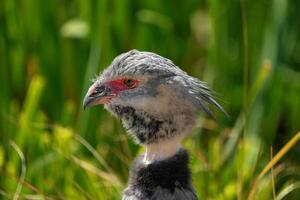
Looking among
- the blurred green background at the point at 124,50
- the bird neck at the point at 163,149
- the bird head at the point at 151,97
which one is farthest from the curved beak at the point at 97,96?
the blurred green background at the point at 124,50

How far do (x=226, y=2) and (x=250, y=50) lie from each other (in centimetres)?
24

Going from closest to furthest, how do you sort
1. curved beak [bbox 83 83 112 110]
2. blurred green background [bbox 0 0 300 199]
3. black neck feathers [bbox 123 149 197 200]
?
1. black neck feathers [bbox 123 149 197 200]
2. curved beak [bbox 83 83 112 110]
3. blurred green background [bbox 0 0 300 199]

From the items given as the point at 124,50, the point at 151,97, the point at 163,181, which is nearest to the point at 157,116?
the point at 151,97

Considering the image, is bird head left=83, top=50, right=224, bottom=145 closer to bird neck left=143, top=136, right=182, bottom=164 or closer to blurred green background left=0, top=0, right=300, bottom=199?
bird neck left=143, top=136, right=182, bottom=164

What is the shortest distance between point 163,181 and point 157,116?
17cm

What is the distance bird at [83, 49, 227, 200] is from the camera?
2.43 meters

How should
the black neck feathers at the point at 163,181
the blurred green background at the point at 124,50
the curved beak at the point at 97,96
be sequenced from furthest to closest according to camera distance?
the blurred green background at the point at 124,50 < the curved beak at the point at 97,96 < the black neck feathers at the point at 163,181

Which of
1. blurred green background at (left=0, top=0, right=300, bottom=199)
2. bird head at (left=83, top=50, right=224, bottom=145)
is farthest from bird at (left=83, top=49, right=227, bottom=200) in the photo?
blurred green background at (left=0, top=0, right=300, bottom=199)

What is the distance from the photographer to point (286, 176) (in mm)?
3686

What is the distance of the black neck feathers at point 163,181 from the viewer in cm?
241

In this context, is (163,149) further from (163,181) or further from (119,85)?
(119,85)

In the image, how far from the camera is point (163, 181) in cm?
243

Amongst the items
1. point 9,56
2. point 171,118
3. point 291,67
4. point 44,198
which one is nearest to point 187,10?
point 291,67

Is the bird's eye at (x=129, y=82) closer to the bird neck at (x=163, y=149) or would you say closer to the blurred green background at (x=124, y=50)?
the bird neck at (x=163, y=149)
